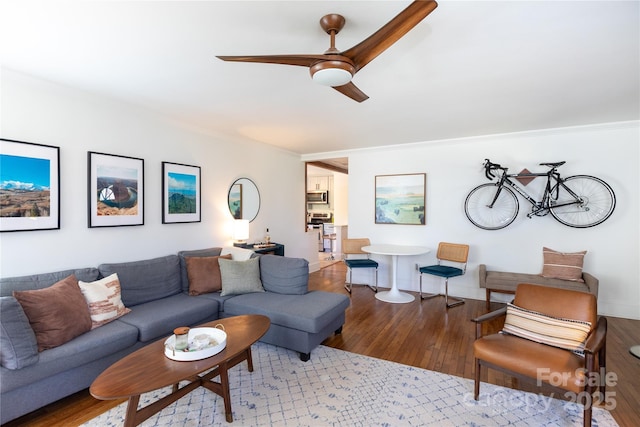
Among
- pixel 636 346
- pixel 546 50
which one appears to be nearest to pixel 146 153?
pixel 546 50

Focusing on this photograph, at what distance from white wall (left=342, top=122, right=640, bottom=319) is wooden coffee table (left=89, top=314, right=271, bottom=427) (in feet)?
12.1

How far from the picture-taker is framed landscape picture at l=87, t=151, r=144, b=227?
10.0 feet

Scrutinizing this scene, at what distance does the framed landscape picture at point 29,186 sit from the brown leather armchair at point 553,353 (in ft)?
12.4

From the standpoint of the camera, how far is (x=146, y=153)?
3.57m

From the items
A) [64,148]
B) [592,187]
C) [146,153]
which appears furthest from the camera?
[592,187]

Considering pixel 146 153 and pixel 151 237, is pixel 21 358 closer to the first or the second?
pixel 151 237

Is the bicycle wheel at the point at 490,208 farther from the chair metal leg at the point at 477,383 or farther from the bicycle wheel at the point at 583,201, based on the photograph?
the chair metal leg at the point at 477,383

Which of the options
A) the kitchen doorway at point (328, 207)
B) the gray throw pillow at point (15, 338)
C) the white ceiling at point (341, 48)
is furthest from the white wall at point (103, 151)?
the kitchen doorway at point (328, 207)

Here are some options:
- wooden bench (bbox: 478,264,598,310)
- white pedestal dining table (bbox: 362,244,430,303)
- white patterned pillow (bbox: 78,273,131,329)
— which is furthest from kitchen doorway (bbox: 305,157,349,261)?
white patterned pillow (bbox: 78,273,131,329)

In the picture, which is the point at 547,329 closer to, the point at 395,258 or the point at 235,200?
the point at 395,258

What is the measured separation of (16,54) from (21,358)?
2.15 m

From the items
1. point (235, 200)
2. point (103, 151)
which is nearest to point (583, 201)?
point (235, 200)

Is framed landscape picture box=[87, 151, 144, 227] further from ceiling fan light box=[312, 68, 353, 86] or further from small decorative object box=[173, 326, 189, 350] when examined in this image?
ceiling fan light box=[312, 68, 353, 86]

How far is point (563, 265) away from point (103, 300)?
527cm
